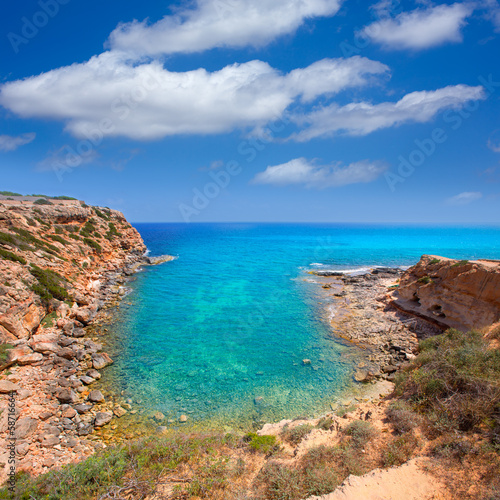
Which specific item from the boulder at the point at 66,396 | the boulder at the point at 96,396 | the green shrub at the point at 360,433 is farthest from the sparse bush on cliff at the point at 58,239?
the green shrub at the point at 360,433

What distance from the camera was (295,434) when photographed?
32.8ft

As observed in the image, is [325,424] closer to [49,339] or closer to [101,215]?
[49,339]

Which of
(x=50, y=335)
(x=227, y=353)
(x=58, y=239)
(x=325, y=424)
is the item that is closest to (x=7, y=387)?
(x=50, y=335)

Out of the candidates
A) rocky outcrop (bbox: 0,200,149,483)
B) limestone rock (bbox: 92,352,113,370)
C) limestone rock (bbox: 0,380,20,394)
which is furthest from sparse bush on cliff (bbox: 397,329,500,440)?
limestone rock (bbox: 0,380,20,394)

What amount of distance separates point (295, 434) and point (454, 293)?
64.2 feet

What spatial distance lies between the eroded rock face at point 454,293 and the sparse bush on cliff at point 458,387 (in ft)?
32.5

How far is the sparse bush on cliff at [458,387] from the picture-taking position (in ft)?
26.2

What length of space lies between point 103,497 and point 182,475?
209 centimetres

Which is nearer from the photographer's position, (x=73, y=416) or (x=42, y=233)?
(x=73, y=416)

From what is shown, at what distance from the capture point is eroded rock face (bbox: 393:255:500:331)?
19.1m

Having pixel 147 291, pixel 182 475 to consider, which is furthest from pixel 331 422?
pixel 147 291

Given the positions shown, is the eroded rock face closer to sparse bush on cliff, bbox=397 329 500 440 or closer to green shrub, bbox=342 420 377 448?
sparse bush on cliff, bbox=397 329 500 440

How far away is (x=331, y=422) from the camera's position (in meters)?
10.8

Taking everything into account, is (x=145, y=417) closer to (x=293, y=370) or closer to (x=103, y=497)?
(x=103, y=497)
